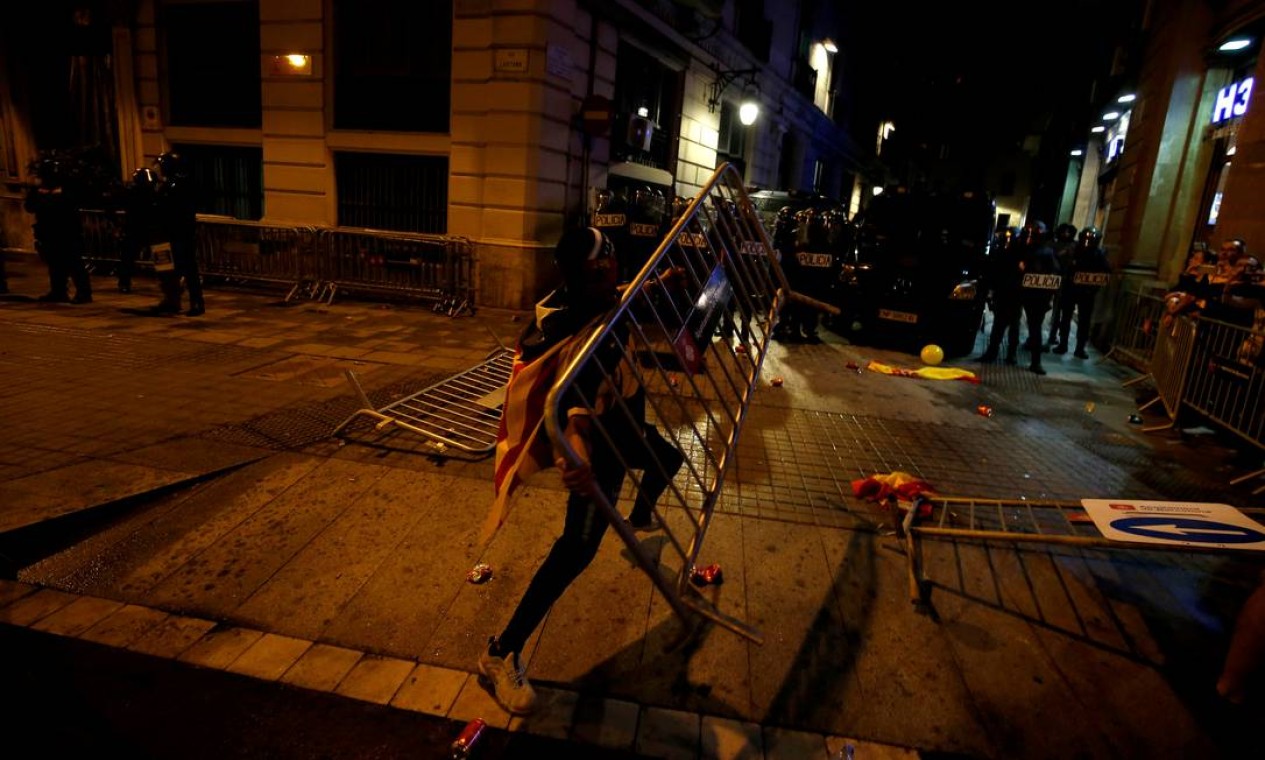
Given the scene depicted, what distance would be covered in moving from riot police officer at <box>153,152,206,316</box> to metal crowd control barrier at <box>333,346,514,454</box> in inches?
201

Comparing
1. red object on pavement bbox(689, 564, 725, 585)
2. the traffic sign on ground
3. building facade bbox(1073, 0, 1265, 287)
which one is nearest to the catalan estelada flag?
red object on pavement bbox(689, 564, 725, 585)

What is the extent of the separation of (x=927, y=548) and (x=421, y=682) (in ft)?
10.1

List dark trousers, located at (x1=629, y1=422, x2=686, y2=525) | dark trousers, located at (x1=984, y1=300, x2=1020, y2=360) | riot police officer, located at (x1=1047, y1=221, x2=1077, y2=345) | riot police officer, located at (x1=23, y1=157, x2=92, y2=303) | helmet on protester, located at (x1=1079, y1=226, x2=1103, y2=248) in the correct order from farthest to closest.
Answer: riot police officer, located at (x1=1047, y1=221, x2=1077, y2=345), helmet on protester, located at (x1=1079, y1=226, x2=1103, y2=248), dark trousers, located at (x1=984, y1=300, x2=1020, y2=360), riot police officer, located at (x1=23, y1=157, x2=92, y2=303), dark trousers, located at (x1=629, y1=422, x2=686, y2=525)

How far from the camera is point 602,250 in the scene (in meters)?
2.59

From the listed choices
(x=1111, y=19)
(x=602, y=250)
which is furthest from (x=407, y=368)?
(x=1111, y=19)

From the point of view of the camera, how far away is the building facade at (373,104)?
1145 centimetres

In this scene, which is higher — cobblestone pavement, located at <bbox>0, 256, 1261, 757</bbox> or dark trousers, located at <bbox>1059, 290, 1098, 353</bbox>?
dark trousers, located at <bbox>1059, 290, 1098, 353</bbox>

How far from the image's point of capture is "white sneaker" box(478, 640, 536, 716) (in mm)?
2574

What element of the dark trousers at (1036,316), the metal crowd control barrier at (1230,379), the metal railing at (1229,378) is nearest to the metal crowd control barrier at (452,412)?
the metal crowd control barrier at (1230,379)

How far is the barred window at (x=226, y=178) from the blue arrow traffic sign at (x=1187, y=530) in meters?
15.0

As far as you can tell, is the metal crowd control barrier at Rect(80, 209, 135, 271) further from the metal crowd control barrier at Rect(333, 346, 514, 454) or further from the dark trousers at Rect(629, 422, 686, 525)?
the dark trousers at Rect(629, 422, 686, 525)

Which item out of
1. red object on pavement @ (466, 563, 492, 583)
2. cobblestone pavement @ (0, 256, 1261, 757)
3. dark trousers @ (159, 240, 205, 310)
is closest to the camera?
cobblestone pavement @ (0, 256, 1261, 757)

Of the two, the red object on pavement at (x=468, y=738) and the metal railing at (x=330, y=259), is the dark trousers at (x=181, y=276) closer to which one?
the metal railing at (x=330, y=259)

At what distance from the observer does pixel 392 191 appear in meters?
12.5
